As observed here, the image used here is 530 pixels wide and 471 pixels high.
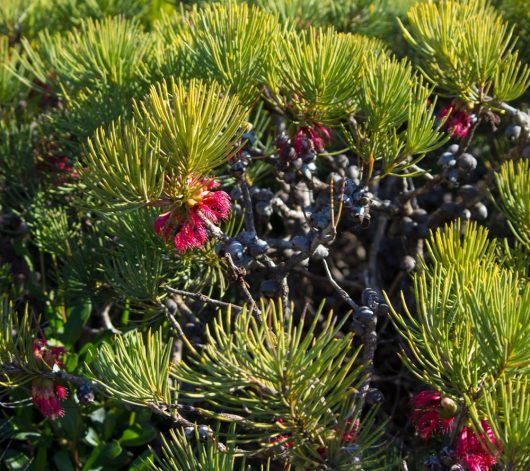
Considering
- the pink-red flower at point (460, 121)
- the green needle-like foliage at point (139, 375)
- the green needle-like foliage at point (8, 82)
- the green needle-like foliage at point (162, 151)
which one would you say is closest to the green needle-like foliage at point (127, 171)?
the green needle-like foliage at point (162, 151)

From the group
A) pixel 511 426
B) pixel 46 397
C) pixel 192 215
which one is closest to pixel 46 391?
pixel 46 397

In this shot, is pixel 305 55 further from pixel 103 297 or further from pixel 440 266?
pixel 103 297

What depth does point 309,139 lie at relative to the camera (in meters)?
1.03

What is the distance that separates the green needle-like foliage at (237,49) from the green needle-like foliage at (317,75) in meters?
0.02

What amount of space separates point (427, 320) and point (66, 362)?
0.66 meters

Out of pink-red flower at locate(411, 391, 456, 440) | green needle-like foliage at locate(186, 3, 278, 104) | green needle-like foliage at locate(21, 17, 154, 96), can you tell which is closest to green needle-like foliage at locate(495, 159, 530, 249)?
pink-red flower at locate(411, 391, 456, 440)

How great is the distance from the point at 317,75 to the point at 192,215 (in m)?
0.25

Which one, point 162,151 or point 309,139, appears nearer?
point 162,151

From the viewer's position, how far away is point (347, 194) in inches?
37.7

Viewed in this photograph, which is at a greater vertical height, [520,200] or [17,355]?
[520,200]

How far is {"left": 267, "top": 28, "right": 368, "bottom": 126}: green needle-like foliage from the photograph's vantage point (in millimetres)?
958

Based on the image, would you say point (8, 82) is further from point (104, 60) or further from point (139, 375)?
point (139, 375)

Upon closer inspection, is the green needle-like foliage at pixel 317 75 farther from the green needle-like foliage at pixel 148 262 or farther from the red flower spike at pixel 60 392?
the red flower spike at pixel 60 392

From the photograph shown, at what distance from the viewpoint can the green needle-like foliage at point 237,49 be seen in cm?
101
